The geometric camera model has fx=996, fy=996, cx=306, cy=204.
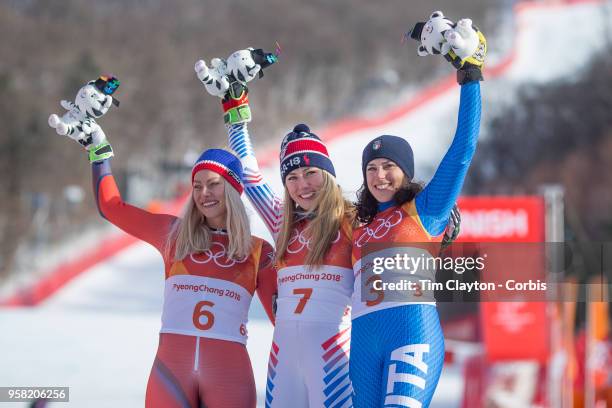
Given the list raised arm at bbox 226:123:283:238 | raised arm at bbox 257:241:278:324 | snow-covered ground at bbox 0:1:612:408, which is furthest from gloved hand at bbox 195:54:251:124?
snow-covered ground at bbox 0:1:612:408

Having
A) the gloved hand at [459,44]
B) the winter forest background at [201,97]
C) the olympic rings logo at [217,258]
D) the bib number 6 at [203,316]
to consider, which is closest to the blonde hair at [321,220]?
the olympic rings logo at [217,258]

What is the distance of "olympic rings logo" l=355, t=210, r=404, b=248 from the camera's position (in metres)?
4.63

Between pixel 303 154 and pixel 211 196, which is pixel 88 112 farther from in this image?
pixel 303 154

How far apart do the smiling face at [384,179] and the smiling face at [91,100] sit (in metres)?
1.59

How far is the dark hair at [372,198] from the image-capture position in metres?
4.68

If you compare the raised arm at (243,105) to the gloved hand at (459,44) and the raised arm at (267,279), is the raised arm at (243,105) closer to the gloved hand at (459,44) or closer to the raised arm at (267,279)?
the raised arm at (267,279)

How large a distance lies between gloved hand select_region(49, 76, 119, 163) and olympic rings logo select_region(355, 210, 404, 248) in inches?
62.5

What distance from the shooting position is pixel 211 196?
4.99m

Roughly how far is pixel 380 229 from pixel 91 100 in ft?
5.82

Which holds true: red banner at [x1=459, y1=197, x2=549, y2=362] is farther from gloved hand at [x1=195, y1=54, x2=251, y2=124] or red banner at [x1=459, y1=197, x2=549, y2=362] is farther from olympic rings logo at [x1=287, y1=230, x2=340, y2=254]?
olympic rings logo at [x1=287, y1=230, x2=340, y2=254]

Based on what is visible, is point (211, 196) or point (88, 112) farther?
point (88, 112)

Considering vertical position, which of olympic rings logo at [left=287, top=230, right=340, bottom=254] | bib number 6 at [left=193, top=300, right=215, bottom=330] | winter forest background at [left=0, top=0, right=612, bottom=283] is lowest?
bib number 6 at [left=193, top=300, right=215, bottom=330]

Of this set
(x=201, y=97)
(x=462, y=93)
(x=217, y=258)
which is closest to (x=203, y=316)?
(x=217, y=258)

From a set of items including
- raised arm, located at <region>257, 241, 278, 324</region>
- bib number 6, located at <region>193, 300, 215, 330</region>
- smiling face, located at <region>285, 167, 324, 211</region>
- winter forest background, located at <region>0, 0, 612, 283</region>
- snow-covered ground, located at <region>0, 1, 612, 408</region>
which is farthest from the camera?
winter forest background, located at <region>0, 0, 612, 283</region>
